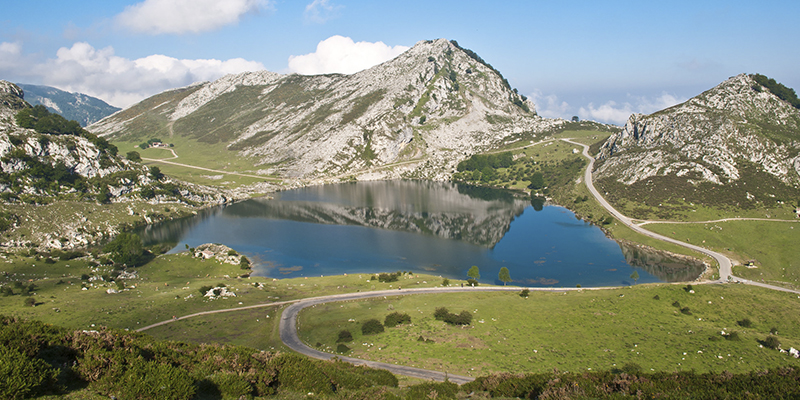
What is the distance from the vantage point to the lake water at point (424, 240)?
293 feet

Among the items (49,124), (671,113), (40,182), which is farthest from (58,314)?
(671,113)

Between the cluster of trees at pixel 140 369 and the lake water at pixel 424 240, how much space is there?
195 feet

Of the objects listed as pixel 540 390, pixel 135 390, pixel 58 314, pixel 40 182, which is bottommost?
pixel 58 314

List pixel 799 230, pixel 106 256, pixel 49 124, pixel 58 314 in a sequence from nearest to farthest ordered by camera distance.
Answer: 1. pixel 58 314
2. pixel 106 256
3. pixel 799 230
4. pixel 49 124

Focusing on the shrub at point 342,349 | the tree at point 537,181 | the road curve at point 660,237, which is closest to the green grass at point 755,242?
the road curve at point 660,237

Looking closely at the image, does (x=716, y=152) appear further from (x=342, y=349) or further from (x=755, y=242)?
(x=342, y=349)

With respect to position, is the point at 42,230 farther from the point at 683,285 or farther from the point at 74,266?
the point at 683,285

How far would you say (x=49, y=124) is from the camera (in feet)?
462

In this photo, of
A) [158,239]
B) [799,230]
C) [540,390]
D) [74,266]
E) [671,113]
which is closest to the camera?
[540,390]

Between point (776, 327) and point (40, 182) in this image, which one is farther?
point (40, 182)

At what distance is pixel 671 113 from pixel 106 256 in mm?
196336

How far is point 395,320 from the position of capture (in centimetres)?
5188

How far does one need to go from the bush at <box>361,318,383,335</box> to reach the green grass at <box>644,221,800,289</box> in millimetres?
76649

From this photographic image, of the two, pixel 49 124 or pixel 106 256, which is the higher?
pixel 49 124
